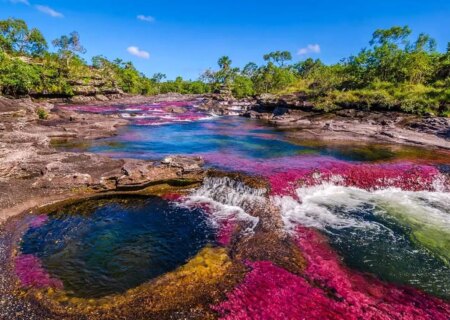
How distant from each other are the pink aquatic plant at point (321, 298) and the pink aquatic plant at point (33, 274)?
5941 millimetres

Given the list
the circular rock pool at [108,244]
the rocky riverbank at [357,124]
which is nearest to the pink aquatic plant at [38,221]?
the circular rock pool at [108,244]

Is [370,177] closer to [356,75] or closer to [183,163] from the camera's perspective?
[183,163]

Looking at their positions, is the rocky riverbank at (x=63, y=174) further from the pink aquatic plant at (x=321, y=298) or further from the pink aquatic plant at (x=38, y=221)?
the pink aquatic plant at (x=321, y=298)

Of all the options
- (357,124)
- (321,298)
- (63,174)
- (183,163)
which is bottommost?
(321,298)

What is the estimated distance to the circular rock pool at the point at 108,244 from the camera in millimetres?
10570

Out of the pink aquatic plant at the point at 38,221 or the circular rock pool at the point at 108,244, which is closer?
the circular rock pool at the point at 108,244

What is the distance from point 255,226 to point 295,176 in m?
7.37

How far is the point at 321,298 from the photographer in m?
9.65

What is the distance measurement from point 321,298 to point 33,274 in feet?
33.7

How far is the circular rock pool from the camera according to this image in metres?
10.6

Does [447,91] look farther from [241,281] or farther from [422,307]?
[241,281]

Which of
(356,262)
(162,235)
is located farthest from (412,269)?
(162,235)

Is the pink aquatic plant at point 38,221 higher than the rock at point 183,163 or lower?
lower

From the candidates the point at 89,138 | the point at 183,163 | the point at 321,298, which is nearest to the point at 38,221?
the point at 183,163
